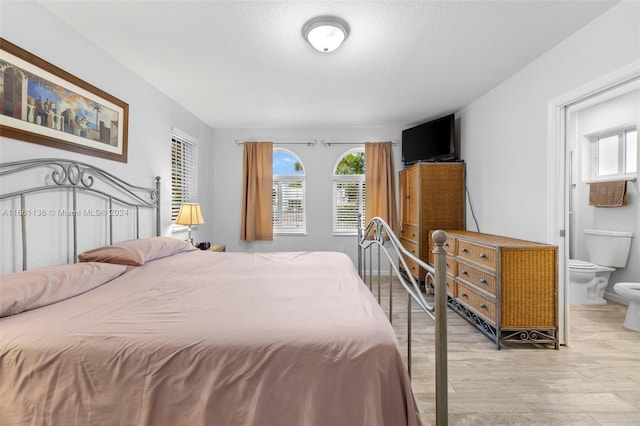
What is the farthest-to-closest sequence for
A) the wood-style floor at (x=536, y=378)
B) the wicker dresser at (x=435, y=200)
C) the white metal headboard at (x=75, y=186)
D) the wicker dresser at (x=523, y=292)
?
the wicker dresser at (x=435, y=200) < the wicker dresser at (x=523, y=292) < the white metal headboard at (x=75, y=186) < the wood-style floor at (x=536, y=378)

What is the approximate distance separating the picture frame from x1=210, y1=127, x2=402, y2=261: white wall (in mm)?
2069

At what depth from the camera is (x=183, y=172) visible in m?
3.80

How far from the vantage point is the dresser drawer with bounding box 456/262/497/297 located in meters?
2.38

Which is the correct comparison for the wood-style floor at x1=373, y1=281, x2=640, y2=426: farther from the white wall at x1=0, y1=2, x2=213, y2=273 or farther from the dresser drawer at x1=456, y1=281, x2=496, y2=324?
the white wall at x1=0, y1=2, x2=213, y2=273

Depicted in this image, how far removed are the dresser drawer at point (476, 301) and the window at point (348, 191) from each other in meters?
2.03

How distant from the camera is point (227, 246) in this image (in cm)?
466

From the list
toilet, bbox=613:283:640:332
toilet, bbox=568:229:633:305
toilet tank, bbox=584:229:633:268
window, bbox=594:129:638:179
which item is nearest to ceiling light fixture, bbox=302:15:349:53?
toilet, bbox=613:283:640:332

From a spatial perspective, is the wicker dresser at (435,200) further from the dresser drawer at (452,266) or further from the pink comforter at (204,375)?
the pink comforter at (204,375)

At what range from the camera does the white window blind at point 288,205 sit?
4660 millimetres

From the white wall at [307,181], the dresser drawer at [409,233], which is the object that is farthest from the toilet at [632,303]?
the white wall at [307,181]

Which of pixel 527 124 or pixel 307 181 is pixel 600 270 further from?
pixel 307 181

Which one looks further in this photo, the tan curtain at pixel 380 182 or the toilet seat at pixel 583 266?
the tan curtain at pixel 380 182

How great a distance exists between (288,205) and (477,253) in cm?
292

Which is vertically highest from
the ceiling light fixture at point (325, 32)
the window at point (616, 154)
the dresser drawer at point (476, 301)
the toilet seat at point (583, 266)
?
the ceiling light fixture at point (325, 32)
